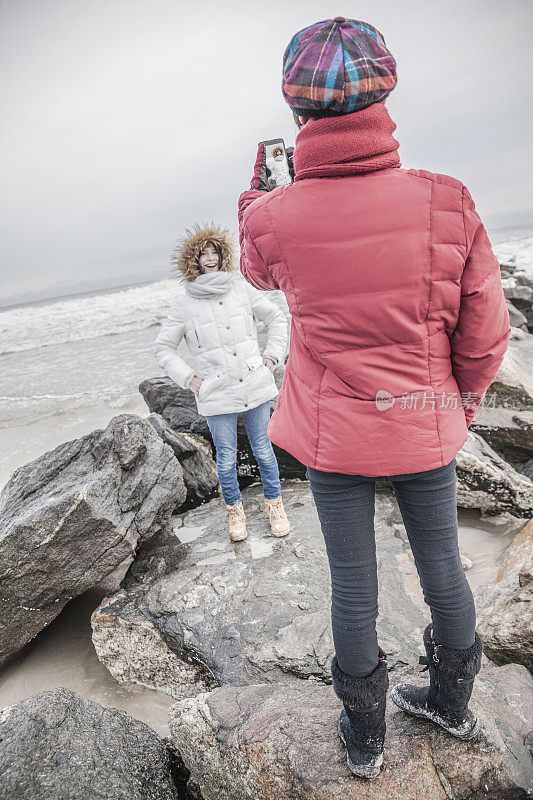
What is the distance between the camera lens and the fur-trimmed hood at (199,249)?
366 centimetres

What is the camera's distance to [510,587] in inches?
118

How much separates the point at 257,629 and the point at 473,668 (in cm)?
151

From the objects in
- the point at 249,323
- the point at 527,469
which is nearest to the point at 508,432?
the point at 527,469

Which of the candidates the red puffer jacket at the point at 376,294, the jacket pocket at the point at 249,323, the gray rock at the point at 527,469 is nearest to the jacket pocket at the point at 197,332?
the jacket pocket at the point at 249,323

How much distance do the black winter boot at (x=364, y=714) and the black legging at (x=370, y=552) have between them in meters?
0.04

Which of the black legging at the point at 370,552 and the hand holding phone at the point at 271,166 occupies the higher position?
the hand holding phone at the point at 271,166

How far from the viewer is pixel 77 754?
205cm

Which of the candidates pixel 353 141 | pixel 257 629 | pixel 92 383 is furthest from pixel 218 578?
pixel 92 383

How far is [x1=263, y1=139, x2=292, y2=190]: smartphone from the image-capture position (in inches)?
81.0

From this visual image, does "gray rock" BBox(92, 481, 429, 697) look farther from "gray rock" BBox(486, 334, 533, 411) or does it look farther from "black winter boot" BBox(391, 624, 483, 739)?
"gray rock" BBox(486, 334, 533, 411)

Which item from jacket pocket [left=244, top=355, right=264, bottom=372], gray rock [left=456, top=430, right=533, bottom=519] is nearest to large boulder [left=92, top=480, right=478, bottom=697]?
gray rock [left=456, top=430, right=533, bottom=519]

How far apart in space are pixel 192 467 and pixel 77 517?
1909mm

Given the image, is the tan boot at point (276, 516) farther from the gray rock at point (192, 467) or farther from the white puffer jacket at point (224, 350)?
the gray rock at point (192, 467)

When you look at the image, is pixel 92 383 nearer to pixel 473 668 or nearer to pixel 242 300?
pixel 242 300
